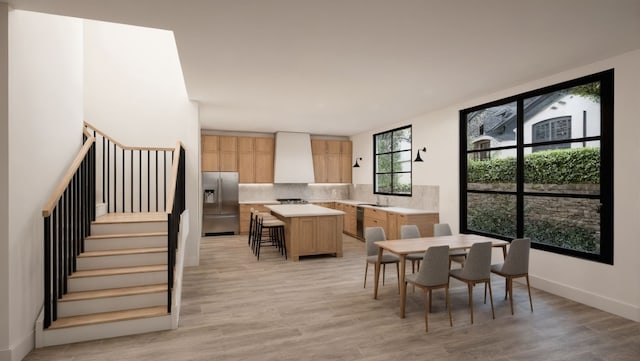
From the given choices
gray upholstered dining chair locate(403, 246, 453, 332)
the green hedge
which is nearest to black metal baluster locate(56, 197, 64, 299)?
gray upholstered dining chair locate(403, 246, 453, 332)

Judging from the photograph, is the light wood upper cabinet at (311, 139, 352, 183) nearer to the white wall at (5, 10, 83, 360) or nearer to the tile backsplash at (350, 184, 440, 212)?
the tile backsplash at (350, 184, 440, 212)

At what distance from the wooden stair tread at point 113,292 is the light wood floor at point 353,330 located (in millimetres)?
426

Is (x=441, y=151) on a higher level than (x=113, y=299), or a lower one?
higher

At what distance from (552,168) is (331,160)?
634 cm

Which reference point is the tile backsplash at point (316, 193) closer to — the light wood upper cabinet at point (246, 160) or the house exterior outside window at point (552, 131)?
the light wood upper cabinet at point (246, 160)

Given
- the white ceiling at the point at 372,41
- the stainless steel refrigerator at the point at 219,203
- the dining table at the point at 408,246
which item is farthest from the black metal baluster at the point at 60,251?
the stainless steel refrigerator at the point at 219,203

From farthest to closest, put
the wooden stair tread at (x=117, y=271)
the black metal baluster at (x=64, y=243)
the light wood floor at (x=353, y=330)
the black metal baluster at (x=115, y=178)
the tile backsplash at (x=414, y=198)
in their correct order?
the tile backsplash at (x=414, y=198) → the black metal baluster at (x=115, y=178) → the wooden stair tread at (x=117, y=271) → the black metal baluster at (x=64, y=243) → the light wood floor at (x=353, y=330)

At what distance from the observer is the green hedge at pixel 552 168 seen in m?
4.01

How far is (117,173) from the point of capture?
5.37 m

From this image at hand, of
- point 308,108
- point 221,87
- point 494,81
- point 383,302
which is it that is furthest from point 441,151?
point 221,87

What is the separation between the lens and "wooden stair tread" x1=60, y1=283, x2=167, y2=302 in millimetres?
3221

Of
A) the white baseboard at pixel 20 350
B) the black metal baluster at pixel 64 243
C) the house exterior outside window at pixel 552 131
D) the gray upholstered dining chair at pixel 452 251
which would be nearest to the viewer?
the white baseboard at pixel 20 350

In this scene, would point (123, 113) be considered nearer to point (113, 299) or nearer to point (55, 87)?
point (55, 87)

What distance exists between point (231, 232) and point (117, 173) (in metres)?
3.83
